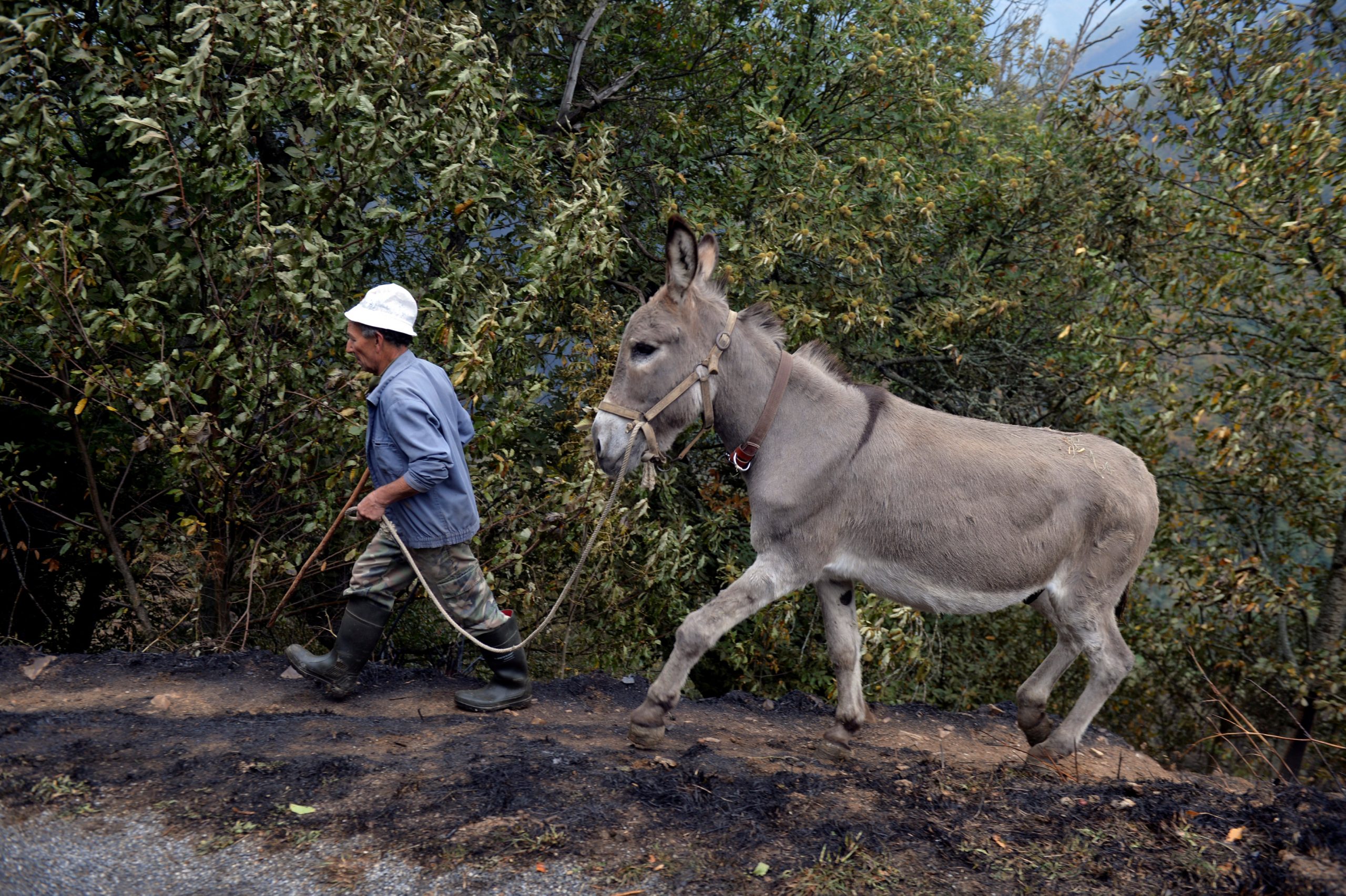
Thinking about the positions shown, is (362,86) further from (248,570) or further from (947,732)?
(947,732)

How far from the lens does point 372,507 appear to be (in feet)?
14.4

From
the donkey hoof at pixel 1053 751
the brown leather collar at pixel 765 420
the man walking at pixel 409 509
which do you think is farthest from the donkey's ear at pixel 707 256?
the donkey hoof at pixel 1053 751

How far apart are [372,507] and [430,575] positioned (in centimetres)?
54

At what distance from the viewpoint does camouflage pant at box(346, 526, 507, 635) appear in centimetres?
472

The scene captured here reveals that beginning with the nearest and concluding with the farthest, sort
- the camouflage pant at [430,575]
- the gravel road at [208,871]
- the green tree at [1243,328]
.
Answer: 1. the gravel road at [208,871]
2. the camouflage pant at [430,575]
3. the green tree at [1243,328]

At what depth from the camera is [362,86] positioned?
5535 millimetres

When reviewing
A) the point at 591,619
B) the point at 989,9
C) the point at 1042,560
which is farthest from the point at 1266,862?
the point at 989,9

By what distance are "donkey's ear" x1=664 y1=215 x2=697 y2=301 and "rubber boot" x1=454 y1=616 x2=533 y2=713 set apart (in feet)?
6.72

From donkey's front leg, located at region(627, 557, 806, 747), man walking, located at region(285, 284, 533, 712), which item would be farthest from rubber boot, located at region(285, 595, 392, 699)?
donkey's front leg, located at region(627, 557, 806, 747)

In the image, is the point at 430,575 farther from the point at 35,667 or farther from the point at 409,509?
the point at 35,667

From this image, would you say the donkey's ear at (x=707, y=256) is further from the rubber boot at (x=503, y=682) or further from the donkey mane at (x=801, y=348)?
the rubber boot at (x=503, y=682)

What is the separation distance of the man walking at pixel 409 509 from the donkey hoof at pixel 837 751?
172 cm

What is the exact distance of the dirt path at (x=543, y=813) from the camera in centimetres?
325

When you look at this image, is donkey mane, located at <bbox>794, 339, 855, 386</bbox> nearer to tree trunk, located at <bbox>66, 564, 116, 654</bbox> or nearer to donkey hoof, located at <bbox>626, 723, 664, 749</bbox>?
donkey hoof, located at <bbox>626, 723, 664, 749</bbox>
